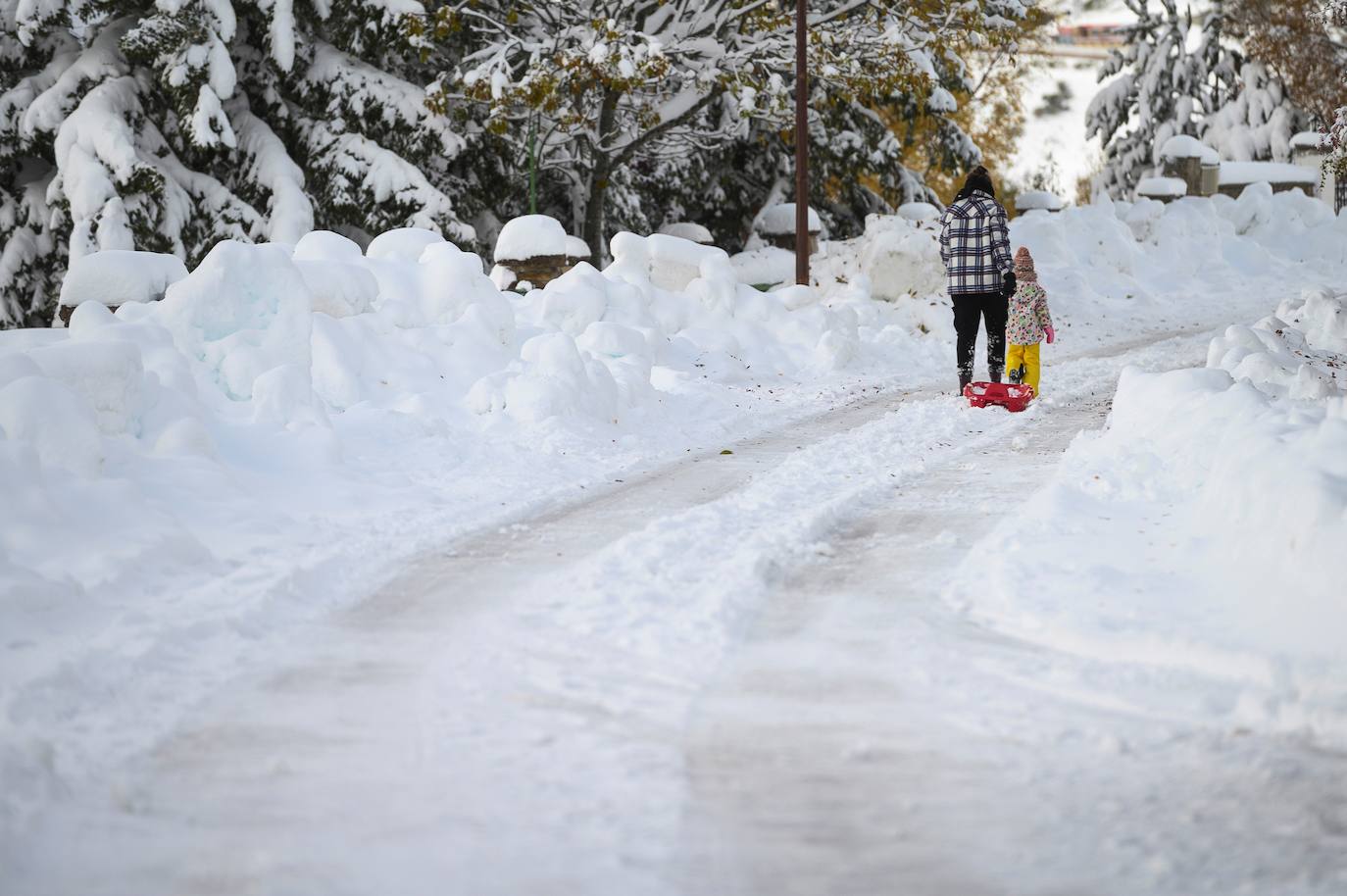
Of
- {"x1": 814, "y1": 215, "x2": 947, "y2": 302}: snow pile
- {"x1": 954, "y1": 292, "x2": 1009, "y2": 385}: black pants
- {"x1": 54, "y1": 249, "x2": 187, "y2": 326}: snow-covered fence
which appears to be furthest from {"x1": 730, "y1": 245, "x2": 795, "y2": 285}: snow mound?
{"x1": 54, "y1": 249, "x2": 187, "y2": 326}: snow-covered fence

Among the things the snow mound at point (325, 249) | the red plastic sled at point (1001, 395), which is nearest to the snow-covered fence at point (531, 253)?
the snow mound at point (325, 249)

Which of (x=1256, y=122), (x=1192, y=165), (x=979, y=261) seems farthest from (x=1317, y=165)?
(x=979, y=261)

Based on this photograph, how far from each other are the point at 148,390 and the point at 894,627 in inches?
182

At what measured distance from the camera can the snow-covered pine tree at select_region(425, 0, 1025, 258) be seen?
17625 millimetres

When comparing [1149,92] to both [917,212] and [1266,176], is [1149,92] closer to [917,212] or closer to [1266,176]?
[1266,176]

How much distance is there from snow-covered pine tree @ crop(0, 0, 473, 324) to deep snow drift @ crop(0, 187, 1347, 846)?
4.95 metres

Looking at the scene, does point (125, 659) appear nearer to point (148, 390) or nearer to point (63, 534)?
point (63, 534)

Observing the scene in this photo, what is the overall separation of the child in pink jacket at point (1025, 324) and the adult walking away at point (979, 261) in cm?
13

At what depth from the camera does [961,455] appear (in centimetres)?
783

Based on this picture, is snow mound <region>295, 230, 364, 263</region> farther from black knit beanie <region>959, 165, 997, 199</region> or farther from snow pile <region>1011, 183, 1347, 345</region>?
snow pile <region>1011, 183, 1347, 345</region>

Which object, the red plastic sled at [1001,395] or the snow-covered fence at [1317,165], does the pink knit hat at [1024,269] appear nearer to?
the red plastic sled at [1001,395]

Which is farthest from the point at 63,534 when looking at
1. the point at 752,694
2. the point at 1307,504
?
the point at 1307,504

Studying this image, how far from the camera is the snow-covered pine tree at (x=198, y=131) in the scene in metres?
16.2

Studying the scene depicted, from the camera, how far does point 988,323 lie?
1002 cm
